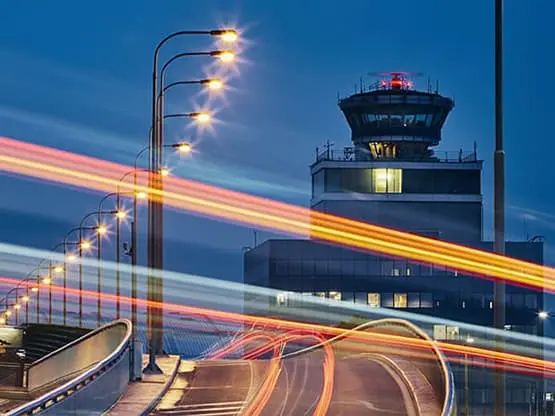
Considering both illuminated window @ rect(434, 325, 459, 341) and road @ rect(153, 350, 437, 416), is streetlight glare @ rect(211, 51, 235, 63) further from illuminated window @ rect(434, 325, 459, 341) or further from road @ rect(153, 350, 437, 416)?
illuminated window @ rect(434, 325, 459, 341)

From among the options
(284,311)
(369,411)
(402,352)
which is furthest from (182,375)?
(284,311)

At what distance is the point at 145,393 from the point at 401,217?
7664cm

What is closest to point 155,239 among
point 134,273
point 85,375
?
point 134,273

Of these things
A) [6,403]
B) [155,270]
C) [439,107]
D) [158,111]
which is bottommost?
[6,403]

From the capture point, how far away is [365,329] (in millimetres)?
60562

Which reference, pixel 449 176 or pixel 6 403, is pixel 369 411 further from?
pixel 449 176

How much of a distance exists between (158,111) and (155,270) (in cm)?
A: 509

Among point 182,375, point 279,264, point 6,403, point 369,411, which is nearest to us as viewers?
point 369,411

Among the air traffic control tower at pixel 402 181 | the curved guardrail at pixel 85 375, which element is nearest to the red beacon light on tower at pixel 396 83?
the air traffic control tower at pixel 402 181

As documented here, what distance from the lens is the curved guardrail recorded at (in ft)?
79.8

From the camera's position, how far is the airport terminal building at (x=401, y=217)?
10825cm

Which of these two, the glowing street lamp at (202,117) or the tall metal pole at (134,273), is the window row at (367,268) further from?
the glowing street lamp at (202,117)

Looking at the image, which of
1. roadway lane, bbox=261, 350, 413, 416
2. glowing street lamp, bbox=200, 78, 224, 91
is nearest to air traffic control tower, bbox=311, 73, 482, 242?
roadway lane, bbox=261, 350, 413, 416

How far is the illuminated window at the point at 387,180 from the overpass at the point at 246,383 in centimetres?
4877
